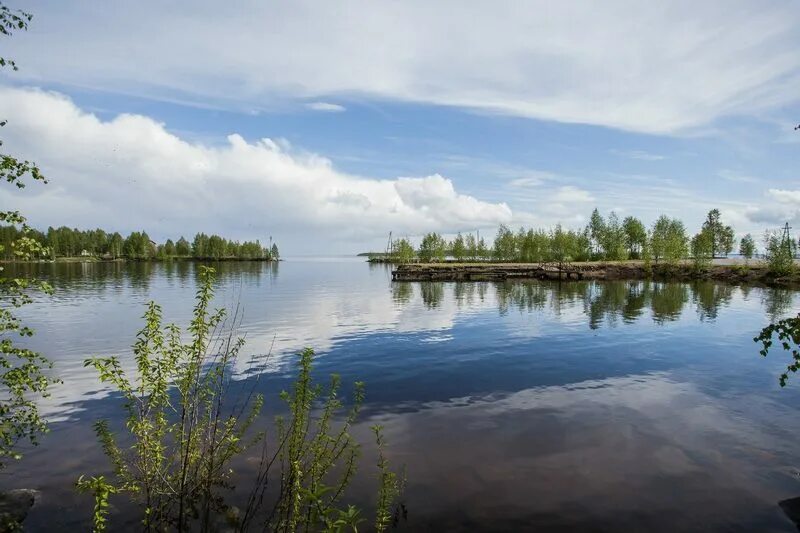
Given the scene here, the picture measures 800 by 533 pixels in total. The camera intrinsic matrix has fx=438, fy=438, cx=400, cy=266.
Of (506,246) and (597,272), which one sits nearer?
(597,272)

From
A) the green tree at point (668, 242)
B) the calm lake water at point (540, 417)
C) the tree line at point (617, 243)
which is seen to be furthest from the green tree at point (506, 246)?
the calm lake water at point (540, 417)

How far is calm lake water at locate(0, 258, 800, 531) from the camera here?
35.7ft

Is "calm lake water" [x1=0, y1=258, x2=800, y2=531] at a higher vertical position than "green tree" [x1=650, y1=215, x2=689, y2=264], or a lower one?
lower

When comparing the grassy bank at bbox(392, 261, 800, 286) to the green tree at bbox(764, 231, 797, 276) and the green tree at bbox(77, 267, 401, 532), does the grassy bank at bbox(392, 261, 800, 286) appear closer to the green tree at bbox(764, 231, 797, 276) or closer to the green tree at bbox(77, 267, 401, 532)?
the green tree at bbox(764, 231, 797, 276)

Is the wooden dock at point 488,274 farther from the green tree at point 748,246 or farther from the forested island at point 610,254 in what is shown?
the green tree at point 748,246

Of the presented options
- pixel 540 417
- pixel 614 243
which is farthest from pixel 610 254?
pixel 540 417

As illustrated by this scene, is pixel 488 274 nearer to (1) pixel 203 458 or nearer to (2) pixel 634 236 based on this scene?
(2) pixel 634 236

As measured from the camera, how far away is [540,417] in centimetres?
1688

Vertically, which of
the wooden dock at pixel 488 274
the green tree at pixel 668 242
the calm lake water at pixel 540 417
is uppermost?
the green tree at pixel 668 242

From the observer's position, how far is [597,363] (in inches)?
993

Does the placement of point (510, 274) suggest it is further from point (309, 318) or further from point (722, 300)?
point (309, 318)

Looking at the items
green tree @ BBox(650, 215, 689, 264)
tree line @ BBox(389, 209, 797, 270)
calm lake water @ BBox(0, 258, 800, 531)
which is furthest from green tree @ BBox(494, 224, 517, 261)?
calm lake water @ BBox(0, 258, 800, 531)

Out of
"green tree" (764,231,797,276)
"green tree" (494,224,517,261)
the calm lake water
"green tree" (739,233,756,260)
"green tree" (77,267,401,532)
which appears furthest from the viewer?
"green tree" (494,224,517,261)

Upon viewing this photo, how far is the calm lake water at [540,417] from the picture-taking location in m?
10.9
